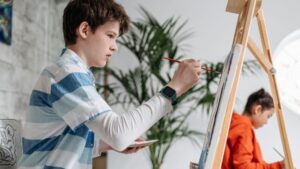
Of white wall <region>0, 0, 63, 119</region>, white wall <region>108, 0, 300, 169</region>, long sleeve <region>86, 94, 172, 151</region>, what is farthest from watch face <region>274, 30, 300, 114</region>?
long sleeve <region>86, 94, 172, 151</region>

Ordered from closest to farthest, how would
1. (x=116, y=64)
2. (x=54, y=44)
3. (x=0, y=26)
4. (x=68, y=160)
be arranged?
(x=68, y=160) < (x=0, y=26) < (x=54, y=44) < (x=116, y=64)

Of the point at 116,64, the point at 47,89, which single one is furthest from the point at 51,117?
the point at 116,64

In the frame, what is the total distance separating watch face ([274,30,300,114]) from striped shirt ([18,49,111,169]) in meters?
2.86

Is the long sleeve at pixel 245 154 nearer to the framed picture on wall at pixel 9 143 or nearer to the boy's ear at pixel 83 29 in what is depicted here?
the framed picture on wall at pixel 9 143

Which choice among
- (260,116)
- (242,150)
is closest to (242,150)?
(242,150)

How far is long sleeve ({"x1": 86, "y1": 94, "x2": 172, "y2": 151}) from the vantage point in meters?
1.11


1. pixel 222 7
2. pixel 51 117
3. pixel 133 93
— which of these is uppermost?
pixel 222 7

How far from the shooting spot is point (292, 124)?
379 cm

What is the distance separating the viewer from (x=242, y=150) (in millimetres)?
2254

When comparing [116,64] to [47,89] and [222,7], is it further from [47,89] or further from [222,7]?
[47,89]

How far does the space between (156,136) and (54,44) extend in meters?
1.11

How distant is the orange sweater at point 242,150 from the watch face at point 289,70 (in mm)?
1616

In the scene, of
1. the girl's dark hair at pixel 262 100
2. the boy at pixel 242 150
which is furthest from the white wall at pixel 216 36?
the boy at pixel 242 150

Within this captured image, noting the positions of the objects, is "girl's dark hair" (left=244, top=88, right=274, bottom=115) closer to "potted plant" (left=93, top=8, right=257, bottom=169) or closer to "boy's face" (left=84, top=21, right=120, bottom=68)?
"potted plant" (left=93, top=8, right=257, bottom=169)
